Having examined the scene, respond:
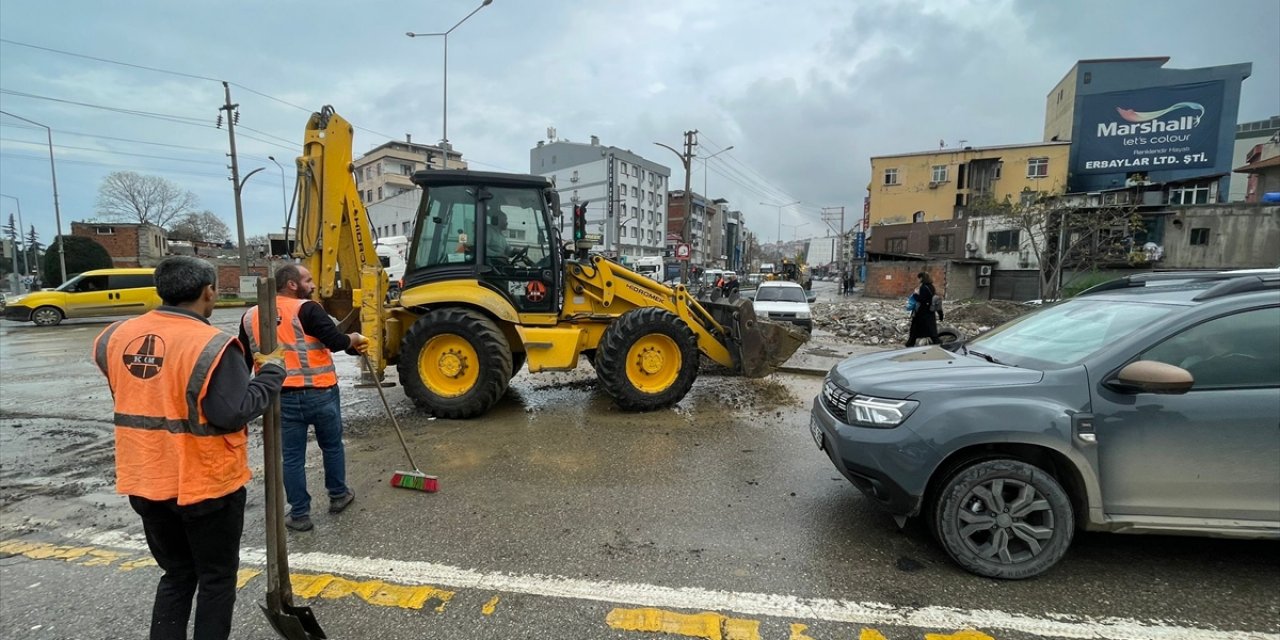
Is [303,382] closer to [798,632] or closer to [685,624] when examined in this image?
[685,624]

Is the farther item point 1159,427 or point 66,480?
point 66,480

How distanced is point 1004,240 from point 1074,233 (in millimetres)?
8493

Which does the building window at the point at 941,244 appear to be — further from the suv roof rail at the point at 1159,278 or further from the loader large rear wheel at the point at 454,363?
the loader large rear wheel at the point at 454,363

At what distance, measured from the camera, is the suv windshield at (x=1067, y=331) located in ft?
10.2

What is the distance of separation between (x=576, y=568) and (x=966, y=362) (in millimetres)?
2704

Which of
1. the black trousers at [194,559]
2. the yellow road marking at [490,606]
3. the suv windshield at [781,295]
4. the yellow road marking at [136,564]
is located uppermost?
the suv windshield at [781,295]

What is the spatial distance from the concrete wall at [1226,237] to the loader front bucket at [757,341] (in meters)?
29.3

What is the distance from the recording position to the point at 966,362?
138 inches

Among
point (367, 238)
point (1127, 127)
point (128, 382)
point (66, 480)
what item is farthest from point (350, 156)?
point (1127, 127)

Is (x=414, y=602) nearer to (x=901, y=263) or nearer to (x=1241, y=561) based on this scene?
(x=1241, y=561)

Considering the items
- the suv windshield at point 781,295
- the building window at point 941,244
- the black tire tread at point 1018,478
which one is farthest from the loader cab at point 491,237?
the building window at point 941,244

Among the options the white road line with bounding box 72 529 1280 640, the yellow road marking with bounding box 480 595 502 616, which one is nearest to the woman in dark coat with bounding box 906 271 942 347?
the white road line with bounding box 72 529 1280 640

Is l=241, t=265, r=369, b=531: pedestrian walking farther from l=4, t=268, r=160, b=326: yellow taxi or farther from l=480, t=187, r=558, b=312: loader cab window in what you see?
l=4, t=268, r=160, b=326: yellow taxi

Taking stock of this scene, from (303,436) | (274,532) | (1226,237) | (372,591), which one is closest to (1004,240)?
(1226,237)
